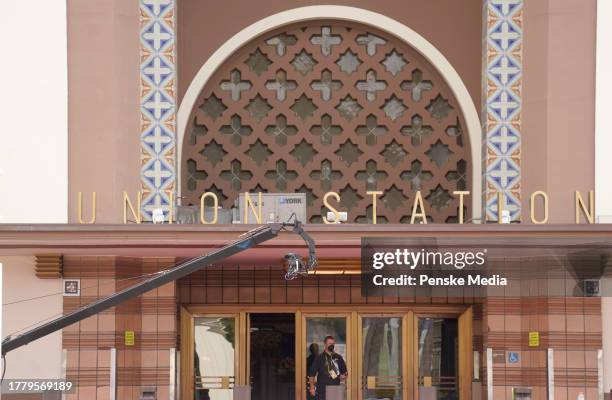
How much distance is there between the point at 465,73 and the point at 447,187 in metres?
1.90

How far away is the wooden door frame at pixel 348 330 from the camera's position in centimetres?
1905

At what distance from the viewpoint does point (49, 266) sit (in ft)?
56.0

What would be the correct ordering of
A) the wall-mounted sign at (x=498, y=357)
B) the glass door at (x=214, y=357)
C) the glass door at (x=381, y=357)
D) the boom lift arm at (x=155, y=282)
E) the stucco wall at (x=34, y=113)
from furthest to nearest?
the glass door at (x=214, y=357)
the glass door at (x=381, y=357)
the wall-mounted sign at (x=498, y=357)
the stucco wall at (x=34, y=113)
the boom lift arm at (x=155, y=282)

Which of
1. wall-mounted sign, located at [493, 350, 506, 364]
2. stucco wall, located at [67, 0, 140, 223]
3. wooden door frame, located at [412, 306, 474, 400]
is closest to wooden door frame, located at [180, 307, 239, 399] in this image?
stucco wall, located at [67, 0, 140, 223]

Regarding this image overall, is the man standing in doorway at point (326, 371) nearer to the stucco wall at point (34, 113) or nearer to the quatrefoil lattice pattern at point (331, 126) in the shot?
the quatrefoil lattice pattern at point (331, 126)

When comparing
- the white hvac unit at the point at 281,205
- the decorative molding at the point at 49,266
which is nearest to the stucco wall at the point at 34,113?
the decorative molding at the point at 49,266

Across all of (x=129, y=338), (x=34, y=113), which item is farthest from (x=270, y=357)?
(x=34, y=113)

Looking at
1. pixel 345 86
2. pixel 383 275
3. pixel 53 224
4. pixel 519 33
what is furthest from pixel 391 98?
pixel 53 224

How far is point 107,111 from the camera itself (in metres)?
17.3

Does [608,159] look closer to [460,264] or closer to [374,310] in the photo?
[460,264]

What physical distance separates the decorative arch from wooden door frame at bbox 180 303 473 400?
1597 millimetres

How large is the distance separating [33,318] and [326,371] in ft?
15.1

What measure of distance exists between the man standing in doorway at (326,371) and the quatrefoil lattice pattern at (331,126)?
7.22 ft

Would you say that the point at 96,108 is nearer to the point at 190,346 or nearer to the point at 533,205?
the point at 190,346
